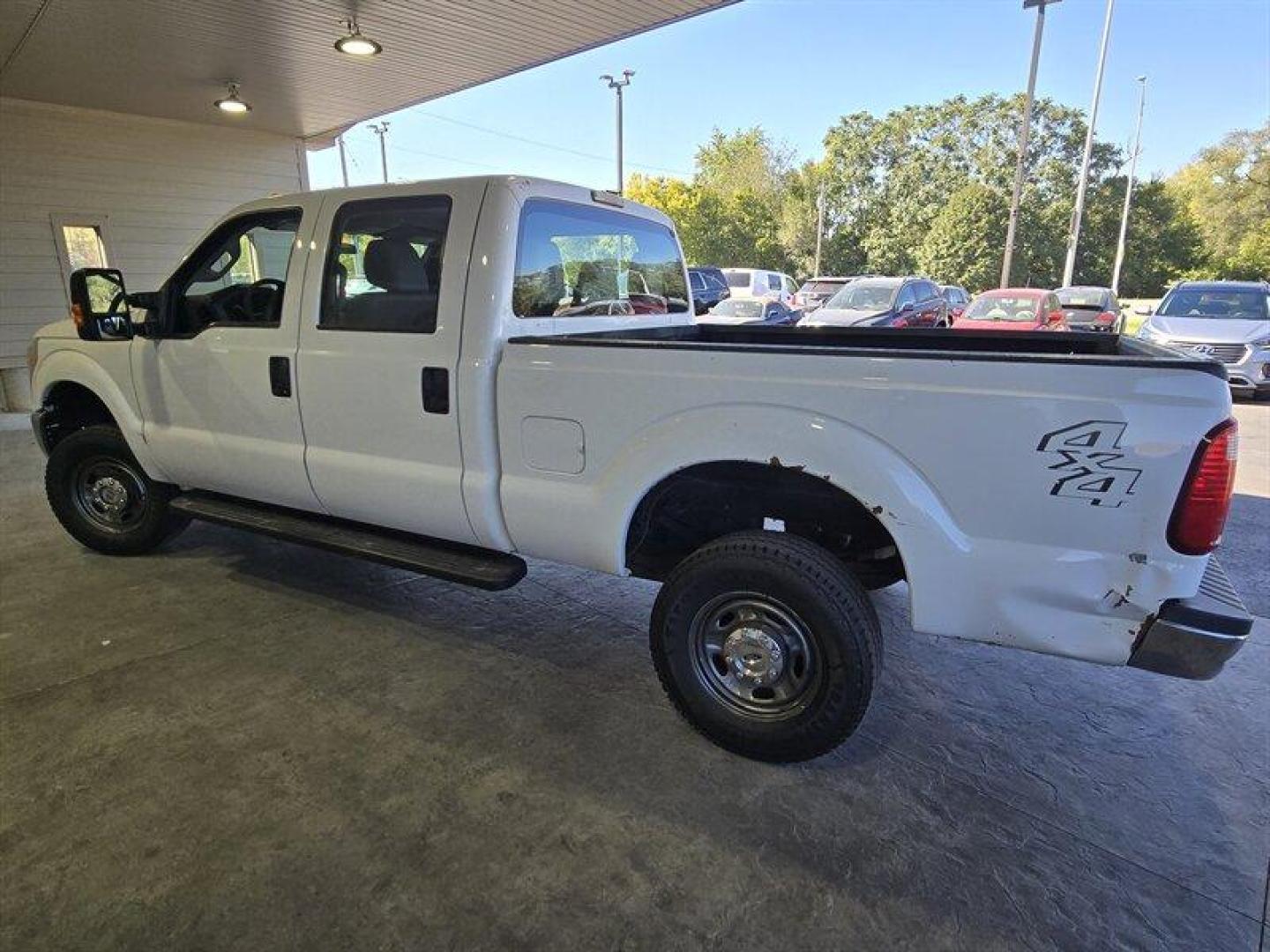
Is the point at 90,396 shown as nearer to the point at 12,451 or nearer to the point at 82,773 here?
the point at 82,773

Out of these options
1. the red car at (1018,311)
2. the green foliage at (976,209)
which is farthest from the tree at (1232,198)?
the red car at (1018,311)

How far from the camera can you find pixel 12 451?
Answer: 747 centimetres

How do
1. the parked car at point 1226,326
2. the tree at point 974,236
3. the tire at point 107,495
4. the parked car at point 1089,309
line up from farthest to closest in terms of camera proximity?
the tree at point 974,236
the parked car at point 1089,309
the parked car at point 1226,326
the tire at point 107,495

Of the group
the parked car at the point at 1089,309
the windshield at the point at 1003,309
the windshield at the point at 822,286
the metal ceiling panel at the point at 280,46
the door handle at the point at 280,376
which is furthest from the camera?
the windshield at the point at 822,286

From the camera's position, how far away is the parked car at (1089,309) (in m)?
14.7

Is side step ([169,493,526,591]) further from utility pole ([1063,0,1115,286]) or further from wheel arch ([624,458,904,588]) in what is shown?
utility pole ([1063,0,1115,286])

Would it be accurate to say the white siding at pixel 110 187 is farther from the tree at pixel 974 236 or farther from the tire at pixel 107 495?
the tree at pixel 974 236

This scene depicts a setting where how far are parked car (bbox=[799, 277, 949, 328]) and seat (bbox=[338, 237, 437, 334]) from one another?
1111 cm

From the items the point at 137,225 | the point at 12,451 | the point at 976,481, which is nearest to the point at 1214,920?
the point at 976,481

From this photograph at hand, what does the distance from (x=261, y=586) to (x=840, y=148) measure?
48168mm

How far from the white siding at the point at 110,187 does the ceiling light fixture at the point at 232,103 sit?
4.44ft

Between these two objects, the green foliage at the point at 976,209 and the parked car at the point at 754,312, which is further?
the green foliage at the point at 976,209

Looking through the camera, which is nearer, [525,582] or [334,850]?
[334,850]

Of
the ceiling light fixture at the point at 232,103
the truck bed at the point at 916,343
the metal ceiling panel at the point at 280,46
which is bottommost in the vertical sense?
the truck bed at the point at 916,343
